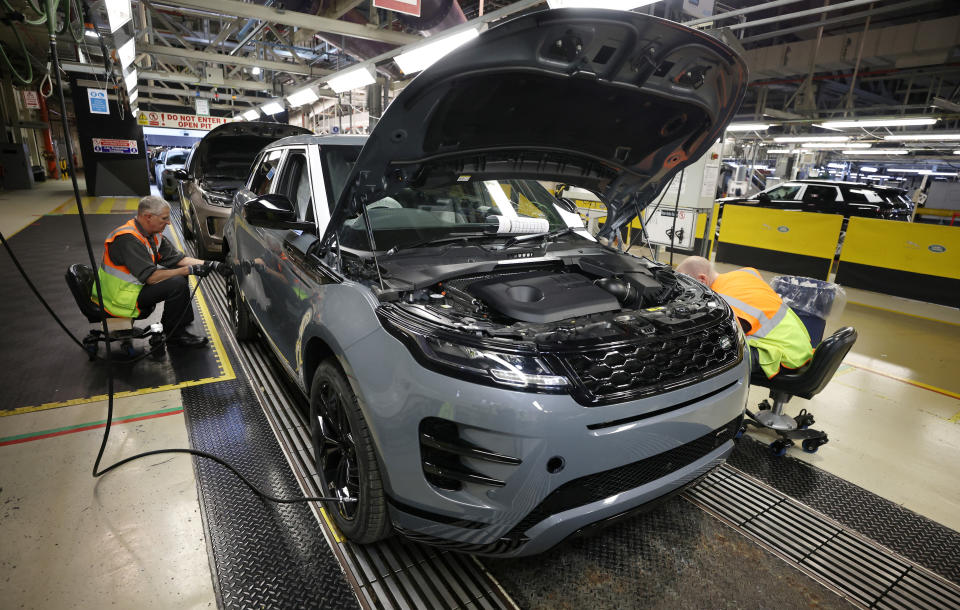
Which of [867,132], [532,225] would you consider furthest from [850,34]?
[532,225]

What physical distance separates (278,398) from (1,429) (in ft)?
4.63

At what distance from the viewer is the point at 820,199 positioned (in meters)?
11.7

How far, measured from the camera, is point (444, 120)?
1.99m

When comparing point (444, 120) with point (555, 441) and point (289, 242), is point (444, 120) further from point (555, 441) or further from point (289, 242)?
point (555, 441)

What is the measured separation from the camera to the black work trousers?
144 inches

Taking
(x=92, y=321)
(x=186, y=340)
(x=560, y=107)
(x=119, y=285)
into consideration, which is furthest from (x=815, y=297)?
(x=92, y=321)

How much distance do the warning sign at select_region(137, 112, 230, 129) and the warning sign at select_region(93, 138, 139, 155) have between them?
254 cm

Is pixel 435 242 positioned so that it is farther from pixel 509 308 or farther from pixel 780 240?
pixel 780 240

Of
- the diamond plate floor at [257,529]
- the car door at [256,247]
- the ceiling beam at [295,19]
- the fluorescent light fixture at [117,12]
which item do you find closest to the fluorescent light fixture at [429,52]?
the ceiling beam at [295,19]

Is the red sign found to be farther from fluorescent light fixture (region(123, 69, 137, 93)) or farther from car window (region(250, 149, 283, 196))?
fluorescent light fixture (region(123, 69, 137, 93))

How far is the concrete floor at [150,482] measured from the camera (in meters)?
1.84

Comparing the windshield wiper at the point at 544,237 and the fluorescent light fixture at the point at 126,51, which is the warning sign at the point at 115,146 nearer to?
the fluorescent light fixture at the point at 126,51

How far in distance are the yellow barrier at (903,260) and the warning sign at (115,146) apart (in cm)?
1739

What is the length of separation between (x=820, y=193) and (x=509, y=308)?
12.9 metres
